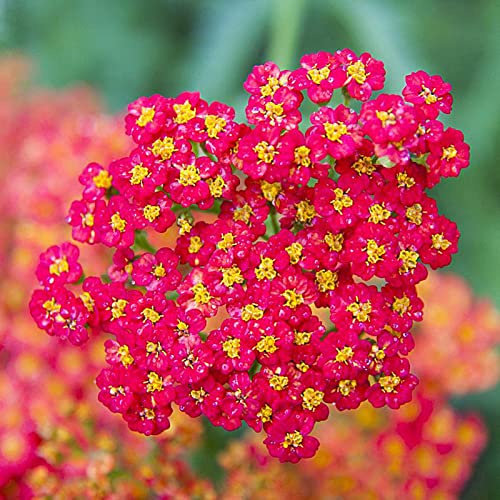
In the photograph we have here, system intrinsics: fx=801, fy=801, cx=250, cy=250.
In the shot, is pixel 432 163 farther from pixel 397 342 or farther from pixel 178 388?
pixel 178 388

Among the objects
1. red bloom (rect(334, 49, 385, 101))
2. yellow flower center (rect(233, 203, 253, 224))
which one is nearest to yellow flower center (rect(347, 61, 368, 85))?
red bloom (rect(334, 49, 385, 101))

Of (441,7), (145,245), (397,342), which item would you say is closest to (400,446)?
(397,342)

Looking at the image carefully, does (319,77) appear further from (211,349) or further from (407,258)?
(211,349)

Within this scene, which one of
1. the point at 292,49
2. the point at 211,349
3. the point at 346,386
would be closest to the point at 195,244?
the point at 211,349

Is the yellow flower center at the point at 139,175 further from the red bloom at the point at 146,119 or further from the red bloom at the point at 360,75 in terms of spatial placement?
the red bloom at the point at 360,75

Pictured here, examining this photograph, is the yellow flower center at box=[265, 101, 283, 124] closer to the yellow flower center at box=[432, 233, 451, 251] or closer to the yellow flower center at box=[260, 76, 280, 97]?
the yellow flower center at box=[260, 76, 280, 97]

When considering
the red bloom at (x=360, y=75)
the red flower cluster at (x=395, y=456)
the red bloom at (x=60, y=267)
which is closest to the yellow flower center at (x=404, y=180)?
the red bloom at (x=360, y=75)

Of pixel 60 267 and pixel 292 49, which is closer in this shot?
pixel 60 267
